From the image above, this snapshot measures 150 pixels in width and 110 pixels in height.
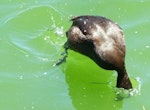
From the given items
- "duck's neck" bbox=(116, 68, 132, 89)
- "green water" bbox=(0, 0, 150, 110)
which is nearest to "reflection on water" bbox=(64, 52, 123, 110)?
"green water" bbox=(0, 0, 150, 110)

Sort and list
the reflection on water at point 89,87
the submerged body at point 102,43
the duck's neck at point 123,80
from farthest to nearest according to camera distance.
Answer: the reflection on water at point 89,87, the duck's neck at point 123,80, the submerged body at point 102,43

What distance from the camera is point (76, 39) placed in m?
6.23

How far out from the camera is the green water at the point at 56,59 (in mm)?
6270

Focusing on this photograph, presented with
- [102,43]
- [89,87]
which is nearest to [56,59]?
[89,87]

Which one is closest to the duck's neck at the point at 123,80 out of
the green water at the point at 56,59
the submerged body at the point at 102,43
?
the submerged body at the point at 102,43

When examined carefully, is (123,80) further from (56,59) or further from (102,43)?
(56,59)

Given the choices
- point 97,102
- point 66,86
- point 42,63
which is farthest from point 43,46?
point 97,102

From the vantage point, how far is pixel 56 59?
22.3 feet

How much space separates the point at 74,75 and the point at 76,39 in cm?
65

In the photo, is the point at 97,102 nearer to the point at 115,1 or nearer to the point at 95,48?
the point at 95,48

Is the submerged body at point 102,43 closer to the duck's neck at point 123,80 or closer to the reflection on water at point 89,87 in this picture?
the duck's neck at point 123,80

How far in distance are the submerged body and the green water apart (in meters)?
0.39

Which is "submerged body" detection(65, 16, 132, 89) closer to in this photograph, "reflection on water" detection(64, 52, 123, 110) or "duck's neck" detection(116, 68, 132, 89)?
"duck's neck" detection(116, 68, 132, 89)

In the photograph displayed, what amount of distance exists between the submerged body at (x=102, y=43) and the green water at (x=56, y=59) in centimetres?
39
